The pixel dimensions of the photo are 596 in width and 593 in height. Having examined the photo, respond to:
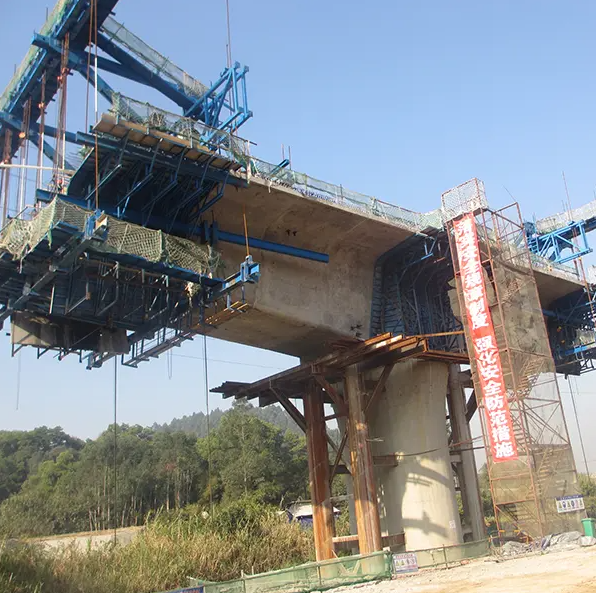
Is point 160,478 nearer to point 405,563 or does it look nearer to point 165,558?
point 165,558

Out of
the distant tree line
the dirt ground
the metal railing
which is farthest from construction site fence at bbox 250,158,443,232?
the distant tree line

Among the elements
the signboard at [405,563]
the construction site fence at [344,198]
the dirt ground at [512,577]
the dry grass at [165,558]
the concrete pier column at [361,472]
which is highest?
the construction site fence at [344,198]

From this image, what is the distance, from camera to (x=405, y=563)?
794 inches

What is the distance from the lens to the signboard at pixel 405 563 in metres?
19.9

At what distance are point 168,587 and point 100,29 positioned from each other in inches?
809

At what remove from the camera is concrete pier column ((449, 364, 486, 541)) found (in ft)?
90.0

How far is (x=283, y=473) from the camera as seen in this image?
70.4 m

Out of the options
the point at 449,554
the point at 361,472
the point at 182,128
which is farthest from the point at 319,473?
the point at 182,128

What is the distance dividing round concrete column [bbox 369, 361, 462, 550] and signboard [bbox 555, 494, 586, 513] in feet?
12.9

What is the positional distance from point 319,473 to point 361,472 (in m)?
3.07

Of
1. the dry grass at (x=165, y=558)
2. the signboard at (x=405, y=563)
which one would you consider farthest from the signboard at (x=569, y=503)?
the dry grass at (x=165, y=558)

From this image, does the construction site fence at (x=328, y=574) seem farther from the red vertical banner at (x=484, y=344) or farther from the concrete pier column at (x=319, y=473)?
the concrete pier column at (x=319, y=473)

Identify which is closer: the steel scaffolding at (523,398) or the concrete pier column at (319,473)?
the steel scaffolding at (523,398)

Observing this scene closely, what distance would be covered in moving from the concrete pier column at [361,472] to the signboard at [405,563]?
3315 millimetres
